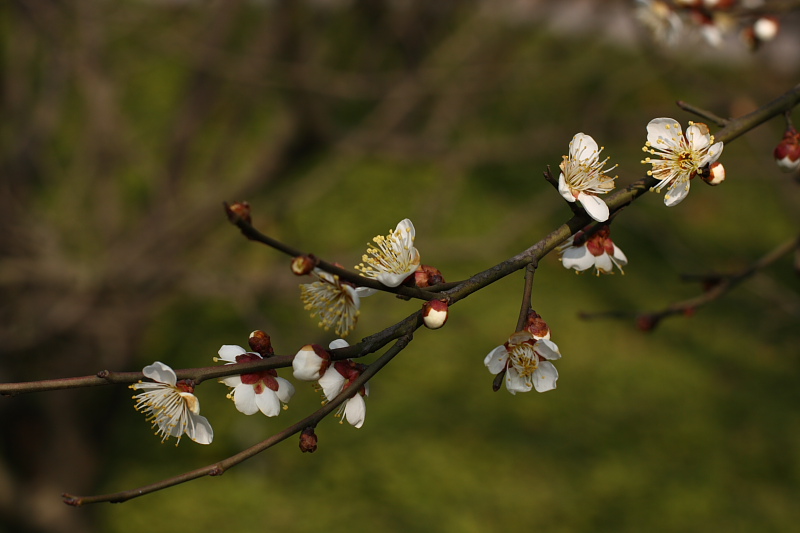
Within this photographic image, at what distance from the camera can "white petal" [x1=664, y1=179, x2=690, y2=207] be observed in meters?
1.06

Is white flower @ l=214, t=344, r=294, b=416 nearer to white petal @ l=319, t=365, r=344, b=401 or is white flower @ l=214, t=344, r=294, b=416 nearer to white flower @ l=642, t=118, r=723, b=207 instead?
white petal @ l=319, t=365, r=344, b=401

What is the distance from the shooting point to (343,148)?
3105 mm

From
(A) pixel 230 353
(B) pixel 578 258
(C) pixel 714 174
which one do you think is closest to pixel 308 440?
(A) pixel 230 353

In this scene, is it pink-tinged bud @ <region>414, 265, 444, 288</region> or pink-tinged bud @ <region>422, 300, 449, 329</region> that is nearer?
pink-tinged bud @ <region>422, 300, 449, 329</region>

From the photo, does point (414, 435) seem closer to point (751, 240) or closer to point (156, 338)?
point (156, 338)

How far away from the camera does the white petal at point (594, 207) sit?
0.95 metres

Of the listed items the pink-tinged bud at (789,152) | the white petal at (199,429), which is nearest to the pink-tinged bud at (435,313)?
the white petal at (199,429)

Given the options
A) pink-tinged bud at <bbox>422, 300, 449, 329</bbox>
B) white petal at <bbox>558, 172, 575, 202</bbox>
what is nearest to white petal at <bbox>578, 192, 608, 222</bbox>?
white petal at <bbox>558, 172, 575, 202</bbox>

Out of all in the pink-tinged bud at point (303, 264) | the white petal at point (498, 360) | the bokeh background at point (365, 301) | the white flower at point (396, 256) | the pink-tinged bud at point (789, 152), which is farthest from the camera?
the bokeh background at point (365, 301)

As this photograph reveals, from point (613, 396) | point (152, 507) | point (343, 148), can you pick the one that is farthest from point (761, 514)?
point (152, 507)

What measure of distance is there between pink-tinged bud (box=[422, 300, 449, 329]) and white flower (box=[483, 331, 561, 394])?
0.41 ft

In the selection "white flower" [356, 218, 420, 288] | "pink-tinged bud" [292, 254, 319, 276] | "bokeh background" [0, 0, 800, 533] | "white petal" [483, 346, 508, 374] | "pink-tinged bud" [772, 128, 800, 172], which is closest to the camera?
"pink-tinged bud" [292, 254, 319, 276]

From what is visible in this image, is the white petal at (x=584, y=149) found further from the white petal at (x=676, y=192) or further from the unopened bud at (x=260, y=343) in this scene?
the unopened bud at (x=260, y=343)

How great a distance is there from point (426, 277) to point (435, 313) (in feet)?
0.39
